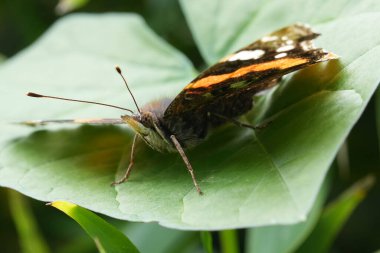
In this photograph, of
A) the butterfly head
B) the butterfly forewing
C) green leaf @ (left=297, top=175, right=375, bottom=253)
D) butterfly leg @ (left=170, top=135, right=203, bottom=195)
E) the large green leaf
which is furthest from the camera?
green leaf @ (left=297, top=175, right=375, bottom=253)

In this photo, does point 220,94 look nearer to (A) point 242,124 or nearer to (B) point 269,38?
(A) point 242,124

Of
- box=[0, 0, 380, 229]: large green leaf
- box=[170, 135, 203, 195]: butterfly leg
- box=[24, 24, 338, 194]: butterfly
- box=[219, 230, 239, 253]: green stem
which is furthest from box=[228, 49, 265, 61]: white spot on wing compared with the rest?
box=[219, 230, 239, 253]: green stem

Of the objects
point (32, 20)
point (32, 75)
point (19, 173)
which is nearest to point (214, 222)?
point (19, 173)

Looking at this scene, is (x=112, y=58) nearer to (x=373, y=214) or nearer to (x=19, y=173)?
(x=19, y=173)

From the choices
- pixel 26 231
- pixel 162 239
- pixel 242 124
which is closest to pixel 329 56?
pixel 242 124

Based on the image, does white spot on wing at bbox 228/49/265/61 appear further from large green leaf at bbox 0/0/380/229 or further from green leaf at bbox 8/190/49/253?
green leaf at bbox 8/190/49/253
